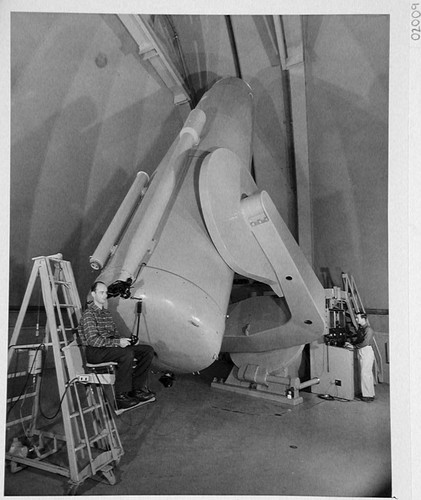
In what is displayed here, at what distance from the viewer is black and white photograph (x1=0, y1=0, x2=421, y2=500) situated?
2078mm

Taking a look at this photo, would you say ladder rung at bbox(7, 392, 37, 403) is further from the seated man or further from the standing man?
the standing man

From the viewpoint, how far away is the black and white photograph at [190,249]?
2.08 meters

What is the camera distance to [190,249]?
7.98ft

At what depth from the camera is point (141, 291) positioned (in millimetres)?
2180

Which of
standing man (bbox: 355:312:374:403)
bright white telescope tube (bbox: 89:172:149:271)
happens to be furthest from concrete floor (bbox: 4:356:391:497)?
bright white telescope tube (bbox: 89:172:149:271)

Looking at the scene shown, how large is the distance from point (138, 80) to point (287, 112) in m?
1.54

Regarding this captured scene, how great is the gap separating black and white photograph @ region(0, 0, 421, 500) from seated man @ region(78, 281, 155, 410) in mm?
11

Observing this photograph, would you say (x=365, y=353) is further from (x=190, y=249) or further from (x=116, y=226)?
(x=116, y=226)

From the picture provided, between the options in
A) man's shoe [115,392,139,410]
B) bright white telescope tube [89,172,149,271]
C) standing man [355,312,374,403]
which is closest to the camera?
man's shoe [115,392,139,410]

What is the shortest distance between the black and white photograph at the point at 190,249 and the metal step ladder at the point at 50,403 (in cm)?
1

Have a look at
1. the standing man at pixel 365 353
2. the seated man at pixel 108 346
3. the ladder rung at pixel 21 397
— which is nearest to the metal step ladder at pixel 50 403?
the ladder rung at pixel 21 397

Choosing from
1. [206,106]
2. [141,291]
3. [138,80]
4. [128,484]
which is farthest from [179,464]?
[138,80]

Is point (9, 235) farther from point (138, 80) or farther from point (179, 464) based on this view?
point (138, 80)

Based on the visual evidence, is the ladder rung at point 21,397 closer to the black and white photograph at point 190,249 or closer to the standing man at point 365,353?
the black and white photograph at point 190,249
